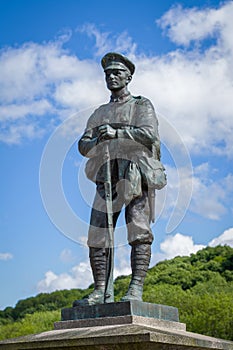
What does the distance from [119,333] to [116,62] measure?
12.3ft

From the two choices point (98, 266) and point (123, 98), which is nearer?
point (98, 266)

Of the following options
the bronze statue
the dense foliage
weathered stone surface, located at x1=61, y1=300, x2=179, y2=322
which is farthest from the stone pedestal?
the dense foliage

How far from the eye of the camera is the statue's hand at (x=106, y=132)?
7047mm

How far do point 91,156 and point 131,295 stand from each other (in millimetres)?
1979

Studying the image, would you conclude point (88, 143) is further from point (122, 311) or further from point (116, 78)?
point (122, 311)

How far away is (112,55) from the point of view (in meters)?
7.51

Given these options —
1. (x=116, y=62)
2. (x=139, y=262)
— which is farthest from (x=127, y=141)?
(x=139, y=262)

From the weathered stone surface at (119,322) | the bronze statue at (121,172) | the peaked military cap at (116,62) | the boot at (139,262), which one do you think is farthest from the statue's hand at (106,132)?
the weathered stone surface at (119,322)

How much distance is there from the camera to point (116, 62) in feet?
24.5

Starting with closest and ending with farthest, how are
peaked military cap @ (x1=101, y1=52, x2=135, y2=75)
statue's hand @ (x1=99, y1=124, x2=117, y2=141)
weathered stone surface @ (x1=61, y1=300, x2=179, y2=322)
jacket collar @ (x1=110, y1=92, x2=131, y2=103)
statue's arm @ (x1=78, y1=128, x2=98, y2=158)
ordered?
weathered stone surface @ (x1=61, y1=300, x2=179, y2=322)
statue's hand @ (x1=99, y1=124, x2=117, y2=141)
statue's arm @ (x1=78, y1=128, x2=98, y2=158)
peaked military cap @ (x1=101, y1=52, x2=135, y2=75)
jacket collar @ (x1=110, y1=92, x2=131, y2=103)

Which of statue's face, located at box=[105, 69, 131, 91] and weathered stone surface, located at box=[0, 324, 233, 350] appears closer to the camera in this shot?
weathered stone surface, located at box=[0, 324, 233, 350]

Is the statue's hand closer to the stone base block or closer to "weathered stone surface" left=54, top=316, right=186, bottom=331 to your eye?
"weathered stone surface" left=54, top=316, right=186, bottom=331

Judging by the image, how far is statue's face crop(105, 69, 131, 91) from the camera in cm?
746

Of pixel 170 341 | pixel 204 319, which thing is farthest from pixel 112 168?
pixel 204 319
